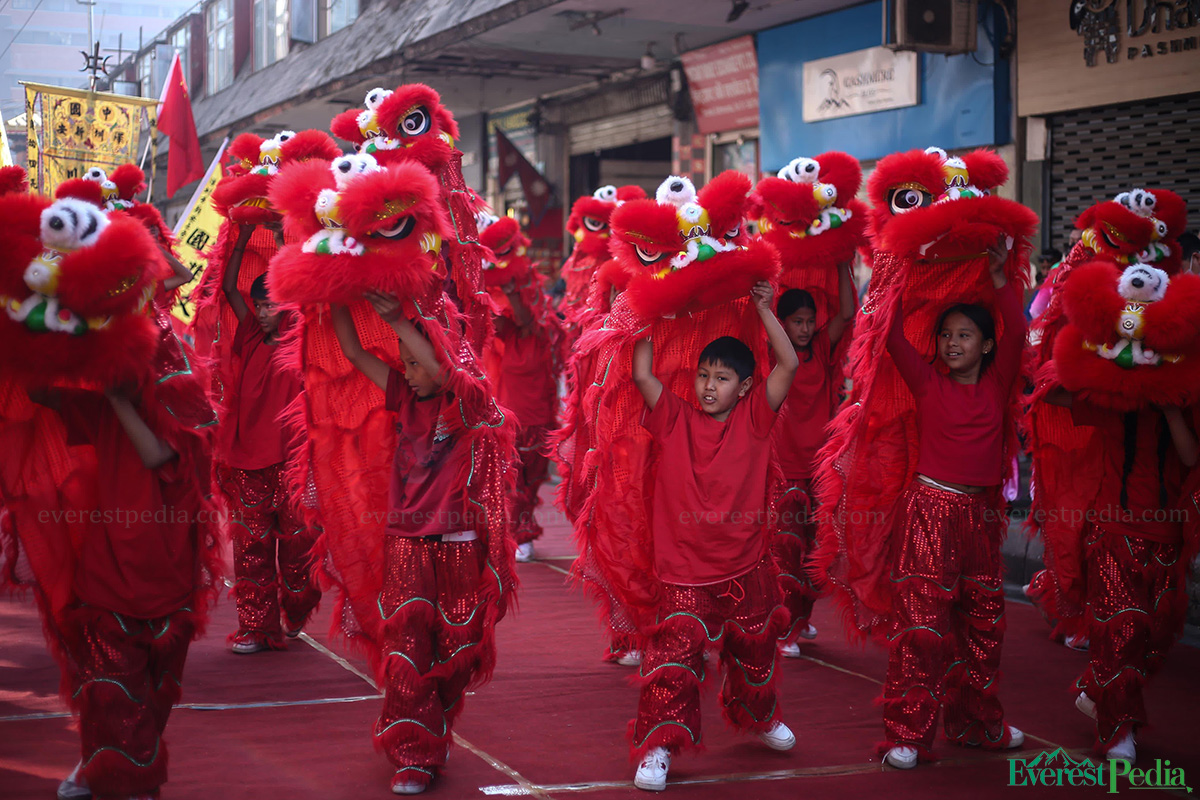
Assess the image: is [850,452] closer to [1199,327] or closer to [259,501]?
[1199,327]

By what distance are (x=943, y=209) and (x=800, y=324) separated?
Result: 134cm

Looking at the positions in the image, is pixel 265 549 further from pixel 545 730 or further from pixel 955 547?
pixel 955 547

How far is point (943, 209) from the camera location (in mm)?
3918

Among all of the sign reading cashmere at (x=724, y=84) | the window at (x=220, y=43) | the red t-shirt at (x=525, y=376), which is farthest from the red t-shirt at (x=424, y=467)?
the window at (x=220, y=43)

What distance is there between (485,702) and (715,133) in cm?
946

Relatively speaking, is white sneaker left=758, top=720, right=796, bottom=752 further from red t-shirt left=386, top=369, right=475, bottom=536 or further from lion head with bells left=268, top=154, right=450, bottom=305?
lion head with bells left=268, top=154, right=450, bottom=305

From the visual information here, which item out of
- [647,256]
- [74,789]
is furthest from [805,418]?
[74,789]

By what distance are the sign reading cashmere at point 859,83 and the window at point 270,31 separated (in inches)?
434

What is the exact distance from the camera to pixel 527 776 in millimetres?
3670

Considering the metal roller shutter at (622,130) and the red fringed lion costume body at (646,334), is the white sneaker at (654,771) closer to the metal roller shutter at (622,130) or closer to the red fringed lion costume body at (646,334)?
the red fringed lion costume body at (646,334)

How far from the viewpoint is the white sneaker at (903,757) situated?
3766mm

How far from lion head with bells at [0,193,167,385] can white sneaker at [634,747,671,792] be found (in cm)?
Result: 192

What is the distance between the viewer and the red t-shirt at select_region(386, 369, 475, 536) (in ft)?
11.8

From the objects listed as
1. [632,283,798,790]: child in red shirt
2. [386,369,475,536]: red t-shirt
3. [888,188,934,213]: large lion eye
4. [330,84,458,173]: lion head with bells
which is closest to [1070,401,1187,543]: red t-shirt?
[888,188,934,213]: large lion eye
